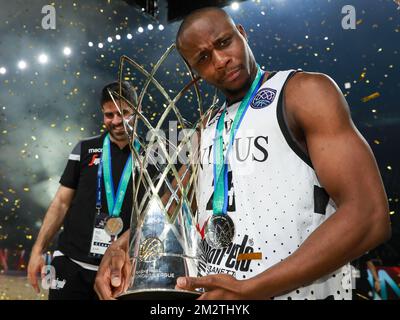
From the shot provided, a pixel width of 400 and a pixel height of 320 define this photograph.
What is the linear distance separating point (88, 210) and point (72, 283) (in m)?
0.39

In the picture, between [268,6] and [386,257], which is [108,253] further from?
[268,6]

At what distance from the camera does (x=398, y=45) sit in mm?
4359

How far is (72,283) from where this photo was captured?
7.93 feet

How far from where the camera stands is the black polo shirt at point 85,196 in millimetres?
2492

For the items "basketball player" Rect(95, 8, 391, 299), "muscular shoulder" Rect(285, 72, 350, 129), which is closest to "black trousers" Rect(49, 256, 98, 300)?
"basketball player" Rect(95, 8, 391, 299)

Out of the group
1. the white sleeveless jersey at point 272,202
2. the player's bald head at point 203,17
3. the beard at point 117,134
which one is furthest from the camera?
the beard at point 117,134

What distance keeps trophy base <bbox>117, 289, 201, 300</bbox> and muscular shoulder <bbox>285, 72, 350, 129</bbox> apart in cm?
39

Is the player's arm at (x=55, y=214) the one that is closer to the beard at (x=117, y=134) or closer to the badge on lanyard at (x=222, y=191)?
the beard at (x=117, y=134)

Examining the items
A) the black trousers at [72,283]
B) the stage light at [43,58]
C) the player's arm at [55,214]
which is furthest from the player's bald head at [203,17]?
the stage light at [43,58]

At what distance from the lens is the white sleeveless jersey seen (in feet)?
2.93

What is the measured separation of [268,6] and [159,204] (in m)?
4.40

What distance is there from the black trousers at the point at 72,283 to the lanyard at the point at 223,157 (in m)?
1.58
